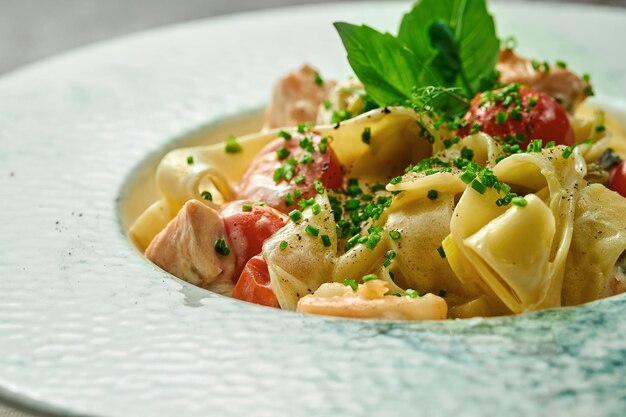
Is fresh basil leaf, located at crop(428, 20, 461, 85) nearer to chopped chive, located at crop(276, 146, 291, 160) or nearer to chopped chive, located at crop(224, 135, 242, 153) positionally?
chopped chive, located at crop(276, 146, 291, 160)

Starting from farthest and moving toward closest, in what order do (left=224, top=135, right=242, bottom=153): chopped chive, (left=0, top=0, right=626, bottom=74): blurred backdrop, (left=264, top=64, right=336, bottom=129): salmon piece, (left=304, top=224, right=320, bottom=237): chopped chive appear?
1. (left=0, top=0, right=626, bottom=74): blurred backdrop
2. (left=264, top=64, right=336, bottom=129): salmon piece
3. (left=224, top=135, right=242, bottom=153): chopped chive
4. (left=304, top=224, right=320, bottom=237): chopped chive

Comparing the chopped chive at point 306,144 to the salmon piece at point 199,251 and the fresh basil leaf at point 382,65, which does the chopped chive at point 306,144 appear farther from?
the salmon piece at point 199,251

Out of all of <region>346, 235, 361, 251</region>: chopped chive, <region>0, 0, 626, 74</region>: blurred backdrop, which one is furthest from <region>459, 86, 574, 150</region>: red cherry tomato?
<region>0, 0, 626, 74</region>: blurred backdrop

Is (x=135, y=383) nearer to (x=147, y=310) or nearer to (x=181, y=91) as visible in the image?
(x=147, y=310)

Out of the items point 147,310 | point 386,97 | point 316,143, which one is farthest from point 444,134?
point 147,310

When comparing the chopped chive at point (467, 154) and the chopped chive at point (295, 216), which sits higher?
the chopped chive at point (467, 154)

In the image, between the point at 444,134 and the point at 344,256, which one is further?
the point at 444,134

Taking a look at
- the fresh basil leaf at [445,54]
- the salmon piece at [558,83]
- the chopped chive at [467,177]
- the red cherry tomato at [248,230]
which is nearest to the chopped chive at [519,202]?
the chopped chive at [467,177]
